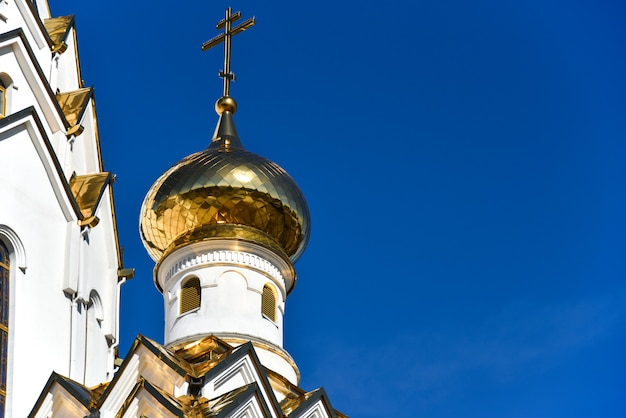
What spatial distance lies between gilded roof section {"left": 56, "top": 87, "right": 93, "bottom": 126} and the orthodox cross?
6.09 feet

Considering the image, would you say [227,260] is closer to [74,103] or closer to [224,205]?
[224,205]

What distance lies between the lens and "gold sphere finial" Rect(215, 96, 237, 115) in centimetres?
1950

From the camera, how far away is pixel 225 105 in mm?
19500

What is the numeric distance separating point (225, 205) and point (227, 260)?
54 centimetres

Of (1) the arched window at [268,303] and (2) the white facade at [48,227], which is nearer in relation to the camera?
(2) the white facade at [48,227]

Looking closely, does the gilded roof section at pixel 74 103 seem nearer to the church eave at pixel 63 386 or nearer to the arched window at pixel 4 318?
the arched window at pixel 4 318

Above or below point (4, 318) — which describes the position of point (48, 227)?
above

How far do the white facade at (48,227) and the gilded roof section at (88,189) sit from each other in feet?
0.09

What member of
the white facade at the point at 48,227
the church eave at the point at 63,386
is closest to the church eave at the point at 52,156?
the white facade at the point at 48,227

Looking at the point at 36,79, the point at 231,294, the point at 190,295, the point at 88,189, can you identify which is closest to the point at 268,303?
the point at 231,294

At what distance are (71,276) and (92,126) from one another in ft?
6.67

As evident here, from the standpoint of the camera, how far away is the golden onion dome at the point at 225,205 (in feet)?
58.9

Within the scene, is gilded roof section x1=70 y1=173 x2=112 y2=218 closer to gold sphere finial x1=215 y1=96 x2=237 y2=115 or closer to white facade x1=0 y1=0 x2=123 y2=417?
white facade x1=0 y1=0 x2=123 y2=417

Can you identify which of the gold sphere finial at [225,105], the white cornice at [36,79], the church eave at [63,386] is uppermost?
the gold sphere finial at [225,105]
